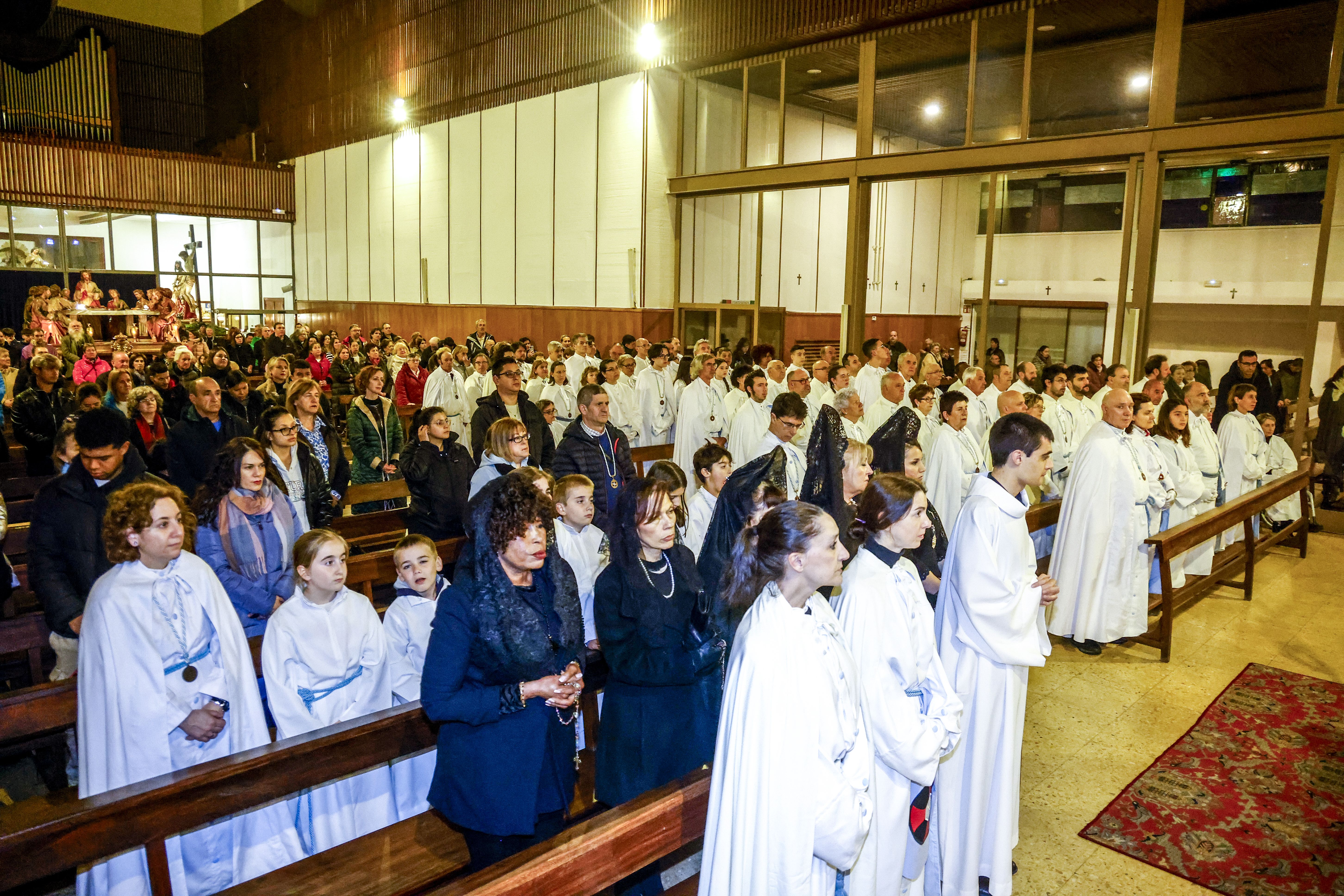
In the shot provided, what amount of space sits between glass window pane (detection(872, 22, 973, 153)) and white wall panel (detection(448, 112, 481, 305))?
9.17 m

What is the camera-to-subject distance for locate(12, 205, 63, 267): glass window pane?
21.3 m

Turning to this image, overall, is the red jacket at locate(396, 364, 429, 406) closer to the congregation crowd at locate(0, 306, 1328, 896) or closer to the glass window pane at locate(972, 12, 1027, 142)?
the congregation crowd at locate(0, 306, 1328, 896)

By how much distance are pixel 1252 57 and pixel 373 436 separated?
13465mm

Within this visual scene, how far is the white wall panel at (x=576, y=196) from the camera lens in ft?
54.7

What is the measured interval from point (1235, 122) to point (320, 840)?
38.5 ft

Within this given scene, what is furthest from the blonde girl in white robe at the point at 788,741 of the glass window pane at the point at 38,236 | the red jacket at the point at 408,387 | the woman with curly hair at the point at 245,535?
the glass window pane at the point at 38,236

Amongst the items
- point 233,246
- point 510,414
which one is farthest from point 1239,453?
point 233,246

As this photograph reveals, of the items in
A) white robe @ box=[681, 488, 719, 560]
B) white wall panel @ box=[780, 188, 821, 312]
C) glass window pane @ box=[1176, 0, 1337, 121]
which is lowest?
white robe @ box=[681, 488, 719, 560]

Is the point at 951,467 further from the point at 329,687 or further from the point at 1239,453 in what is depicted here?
the point at 329,687

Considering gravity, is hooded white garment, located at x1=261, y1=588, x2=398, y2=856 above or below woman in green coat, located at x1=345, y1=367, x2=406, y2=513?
below

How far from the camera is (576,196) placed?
55.9 ft

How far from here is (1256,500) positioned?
7.48 m

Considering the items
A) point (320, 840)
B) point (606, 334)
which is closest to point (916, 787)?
point (320, 840)

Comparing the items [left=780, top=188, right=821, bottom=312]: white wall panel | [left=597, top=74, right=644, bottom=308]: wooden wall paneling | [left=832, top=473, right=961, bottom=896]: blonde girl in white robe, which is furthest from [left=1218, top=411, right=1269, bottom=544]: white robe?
[left=597, top=74, right=644, bottom=308]: wooden wall paneling
